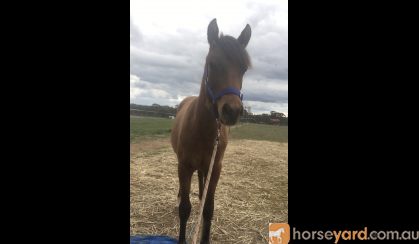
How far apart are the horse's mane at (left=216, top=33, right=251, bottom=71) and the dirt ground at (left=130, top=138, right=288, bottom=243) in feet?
8.42

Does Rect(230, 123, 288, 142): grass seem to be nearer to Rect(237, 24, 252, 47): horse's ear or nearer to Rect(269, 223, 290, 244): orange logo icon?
Rect(269, 223, 290, 244): orange logo icon

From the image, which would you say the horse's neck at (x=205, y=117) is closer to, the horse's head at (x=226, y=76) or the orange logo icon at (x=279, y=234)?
the horse's head at (x=226, y=76)

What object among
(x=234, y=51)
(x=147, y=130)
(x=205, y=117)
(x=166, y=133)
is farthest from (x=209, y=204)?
(x=147, y=130)

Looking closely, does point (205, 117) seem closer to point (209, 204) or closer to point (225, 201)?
point (209, 204)

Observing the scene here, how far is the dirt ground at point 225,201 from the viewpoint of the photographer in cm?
407

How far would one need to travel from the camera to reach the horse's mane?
8.71ft

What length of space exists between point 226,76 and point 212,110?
44 cm

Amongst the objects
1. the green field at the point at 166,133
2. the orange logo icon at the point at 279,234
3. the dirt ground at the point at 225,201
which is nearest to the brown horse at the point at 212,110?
the dirt ground at the point at 225,201

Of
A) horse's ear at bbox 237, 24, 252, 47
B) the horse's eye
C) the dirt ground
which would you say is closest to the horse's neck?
the horse's eye

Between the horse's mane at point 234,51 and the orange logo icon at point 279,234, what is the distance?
2.11 metres

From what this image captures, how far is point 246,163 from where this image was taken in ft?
30.5
